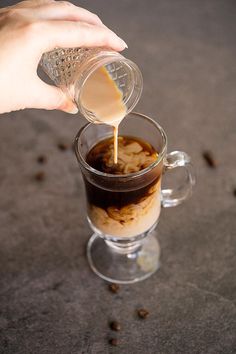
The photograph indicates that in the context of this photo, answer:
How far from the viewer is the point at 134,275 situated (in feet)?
3.76

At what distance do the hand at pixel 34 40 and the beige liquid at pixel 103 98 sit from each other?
6 centimetres

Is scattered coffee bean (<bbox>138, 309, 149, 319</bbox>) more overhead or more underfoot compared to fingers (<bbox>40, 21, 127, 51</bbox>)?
more underfoot

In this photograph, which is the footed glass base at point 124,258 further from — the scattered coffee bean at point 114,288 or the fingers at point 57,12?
the fingers at point 57,12

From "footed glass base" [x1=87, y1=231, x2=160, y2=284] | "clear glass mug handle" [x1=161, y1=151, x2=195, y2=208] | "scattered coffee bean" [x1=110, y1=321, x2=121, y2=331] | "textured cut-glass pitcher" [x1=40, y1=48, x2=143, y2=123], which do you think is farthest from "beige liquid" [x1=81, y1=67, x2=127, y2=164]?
"scattered coffee bean" [x1=110, y1=321, x2=121, y2=331]

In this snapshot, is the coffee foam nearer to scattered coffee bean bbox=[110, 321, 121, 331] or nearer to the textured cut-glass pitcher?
the textured cut-glass pitcher

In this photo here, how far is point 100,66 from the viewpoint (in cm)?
85

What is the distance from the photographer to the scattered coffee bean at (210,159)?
132 cm

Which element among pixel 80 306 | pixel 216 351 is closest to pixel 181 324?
pixel 216 351

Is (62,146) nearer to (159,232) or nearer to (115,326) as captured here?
(159,232)

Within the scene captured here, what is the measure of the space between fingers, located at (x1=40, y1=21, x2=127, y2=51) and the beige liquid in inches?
4.0

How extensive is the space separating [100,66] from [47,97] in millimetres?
116

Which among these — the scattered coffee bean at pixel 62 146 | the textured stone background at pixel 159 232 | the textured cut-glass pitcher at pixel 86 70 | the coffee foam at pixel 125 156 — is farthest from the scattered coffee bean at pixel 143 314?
the scattered coffee bean at pixel 62 146

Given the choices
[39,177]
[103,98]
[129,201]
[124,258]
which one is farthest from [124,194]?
[39,177]

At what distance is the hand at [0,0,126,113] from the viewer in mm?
820
